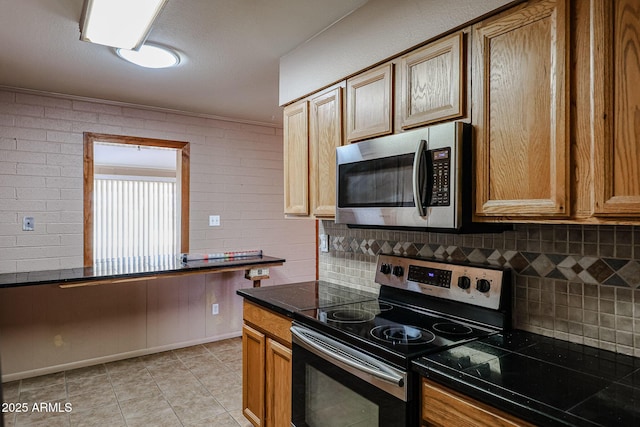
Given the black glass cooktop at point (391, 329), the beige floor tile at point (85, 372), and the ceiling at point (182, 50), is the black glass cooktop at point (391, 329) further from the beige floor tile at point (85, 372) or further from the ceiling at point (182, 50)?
the beige floor tile at point (85, 372)

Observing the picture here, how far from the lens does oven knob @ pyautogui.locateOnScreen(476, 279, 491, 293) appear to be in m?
1.70

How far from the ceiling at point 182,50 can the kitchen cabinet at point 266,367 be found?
156 centimetres

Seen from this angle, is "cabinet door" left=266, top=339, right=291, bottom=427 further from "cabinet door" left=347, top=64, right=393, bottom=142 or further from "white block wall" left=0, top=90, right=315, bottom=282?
"white block wall" left=0, top=90, right=315, bottom=282

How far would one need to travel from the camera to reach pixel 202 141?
4094 millimetres

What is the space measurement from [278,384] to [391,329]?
2.62ft

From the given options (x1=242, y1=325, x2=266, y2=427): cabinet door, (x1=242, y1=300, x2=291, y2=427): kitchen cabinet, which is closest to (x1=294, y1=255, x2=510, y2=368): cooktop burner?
(x1=242, y1=300, x2=291, y2=427): kitchen cabinet

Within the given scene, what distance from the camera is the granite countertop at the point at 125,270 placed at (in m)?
Result: 2.89

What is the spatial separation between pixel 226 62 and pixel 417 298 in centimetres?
193

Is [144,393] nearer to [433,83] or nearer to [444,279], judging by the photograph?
[444,279]

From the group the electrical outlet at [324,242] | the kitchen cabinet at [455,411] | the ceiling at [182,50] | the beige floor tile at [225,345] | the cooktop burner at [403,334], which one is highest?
the ceiling at [182,50]

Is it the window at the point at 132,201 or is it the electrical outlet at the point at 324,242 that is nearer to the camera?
the electrical outlet at the point at 324,242

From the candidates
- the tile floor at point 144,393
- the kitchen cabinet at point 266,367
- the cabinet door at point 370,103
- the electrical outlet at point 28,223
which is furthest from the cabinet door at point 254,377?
the electrical outlet at point 28,223

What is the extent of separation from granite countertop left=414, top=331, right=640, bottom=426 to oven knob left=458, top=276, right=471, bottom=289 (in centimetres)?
26

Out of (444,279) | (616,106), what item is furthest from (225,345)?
(616,106)
